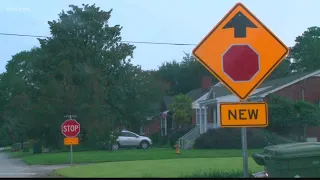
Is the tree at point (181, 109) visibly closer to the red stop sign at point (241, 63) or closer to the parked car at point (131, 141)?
the parked car at point (131, 141)

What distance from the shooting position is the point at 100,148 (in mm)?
42562

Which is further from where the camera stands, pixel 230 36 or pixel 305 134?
pixel 305 134

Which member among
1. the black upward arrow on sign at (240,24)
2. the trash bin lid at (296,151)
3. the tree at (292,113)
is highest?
the black upward arrow on sign at (240,24)

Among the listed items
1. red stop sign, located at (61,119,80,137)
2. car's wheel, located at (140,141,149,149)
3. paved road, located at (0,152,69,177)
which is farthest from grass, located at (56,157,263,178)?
car's wheel, located at (140,141,149,149)

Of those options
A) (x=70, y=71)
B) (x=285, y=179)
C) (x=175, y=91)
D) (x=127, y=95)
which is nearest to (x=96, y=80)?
(x=70, y=71)

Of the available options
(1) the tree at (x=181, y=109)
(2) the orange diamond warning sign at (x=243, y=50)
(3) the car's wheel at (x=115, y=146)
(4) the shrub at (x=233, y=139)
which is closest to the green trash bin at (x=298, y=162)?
(2) the orange diamond warning sign at (x=243, y=50)

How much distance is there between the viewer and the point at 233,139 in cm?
3747

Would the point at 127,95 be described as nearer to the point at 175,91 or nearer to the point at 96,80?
the point at 96,80

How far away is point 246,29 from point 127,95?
4942 centimetres

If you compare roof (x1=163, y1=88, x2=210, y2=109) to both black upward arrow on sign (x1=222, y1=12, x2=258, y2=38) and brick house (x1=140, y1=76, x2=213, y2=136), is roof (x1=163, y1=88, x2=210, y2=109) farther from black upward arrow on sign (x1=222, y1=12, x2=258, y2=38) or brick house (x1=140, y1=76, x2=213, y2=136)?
black upward arrow on sign (x1=222, y1=12, x2=258, y2=38)

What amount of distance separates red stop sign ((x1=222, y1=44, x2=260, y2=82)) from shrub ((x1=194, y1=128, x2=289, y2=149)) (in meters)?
29.6

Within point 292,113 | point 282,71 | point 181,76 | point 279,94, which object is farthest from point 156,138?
point 181,76

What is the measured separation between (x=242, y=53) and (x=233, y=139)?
30663 mm

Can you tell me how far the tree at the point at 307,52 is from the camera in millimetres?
77250
